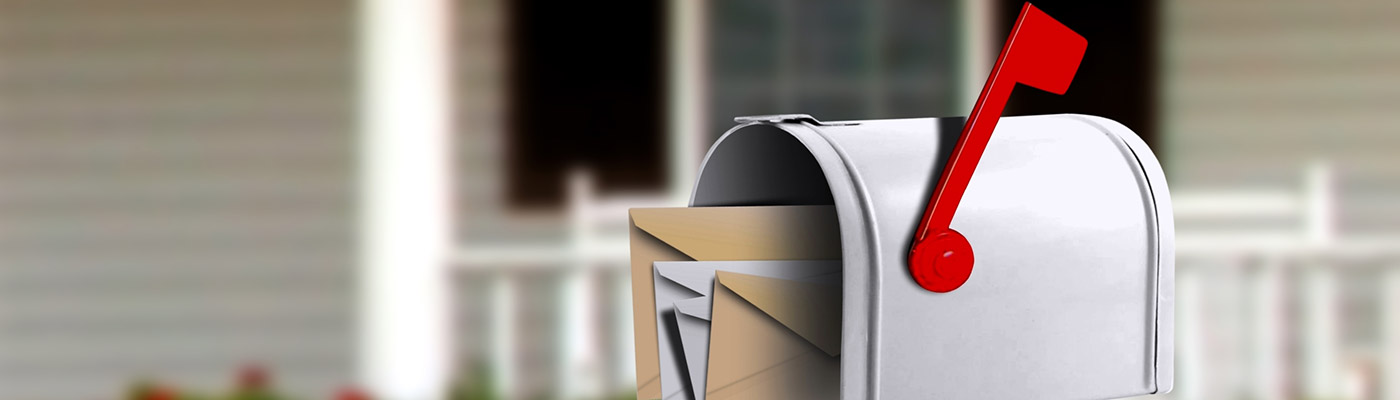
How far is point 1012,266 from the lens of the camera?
839 millimetres

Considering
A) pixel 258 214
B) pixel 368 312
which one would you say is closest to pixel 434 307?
pixel 368 312

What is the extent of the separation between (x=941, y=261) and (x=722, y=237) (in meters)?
0.19

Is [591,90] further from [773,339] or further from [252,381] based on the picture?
[773,339]

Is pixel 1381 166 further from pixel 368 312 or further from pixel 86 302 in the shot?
pixel 86 302

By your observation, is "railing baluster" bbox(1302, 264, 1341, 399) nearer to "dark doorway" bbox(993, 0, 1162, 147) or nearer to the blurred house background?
the blurred house background

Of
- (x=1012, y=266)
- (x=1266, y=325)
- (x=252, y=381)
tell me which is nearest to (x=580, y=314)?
(x=252, y=381)

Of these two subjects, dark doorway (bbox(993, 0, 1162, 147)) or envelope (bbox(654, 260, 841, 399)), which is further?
dark doorway (bbox(993, 0, 1162, 147))

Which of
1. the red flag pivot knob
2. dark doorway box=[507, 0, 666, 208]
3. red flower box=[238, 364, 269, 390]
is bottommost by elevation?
red flower box=[238, 364, 269, 390]

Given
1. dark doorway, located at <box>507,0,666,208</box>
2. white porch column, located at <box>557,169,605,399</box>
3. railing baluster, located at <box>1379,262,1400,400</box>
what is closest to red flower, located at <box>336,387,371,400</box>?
white porch column, located at <box>557,169,605,399</box>

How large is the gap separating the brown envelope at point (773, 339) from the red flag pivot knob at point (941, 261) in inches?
4.2

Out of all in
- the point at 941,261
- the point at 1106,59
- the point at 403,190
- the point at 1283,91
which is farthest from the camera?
the point at 1283,91

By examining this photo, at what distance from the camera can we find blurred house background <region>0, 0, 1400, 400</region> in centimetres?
277

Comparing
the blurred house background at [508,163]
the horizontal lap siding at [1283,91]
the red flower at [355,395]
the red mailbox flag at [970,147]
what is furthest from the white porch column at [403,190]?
the horizontal lap siding at [1283,91]

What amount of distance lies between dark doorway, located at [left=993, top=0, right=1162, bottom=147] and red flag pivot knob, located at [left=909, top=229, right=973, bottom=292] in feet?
8.57
